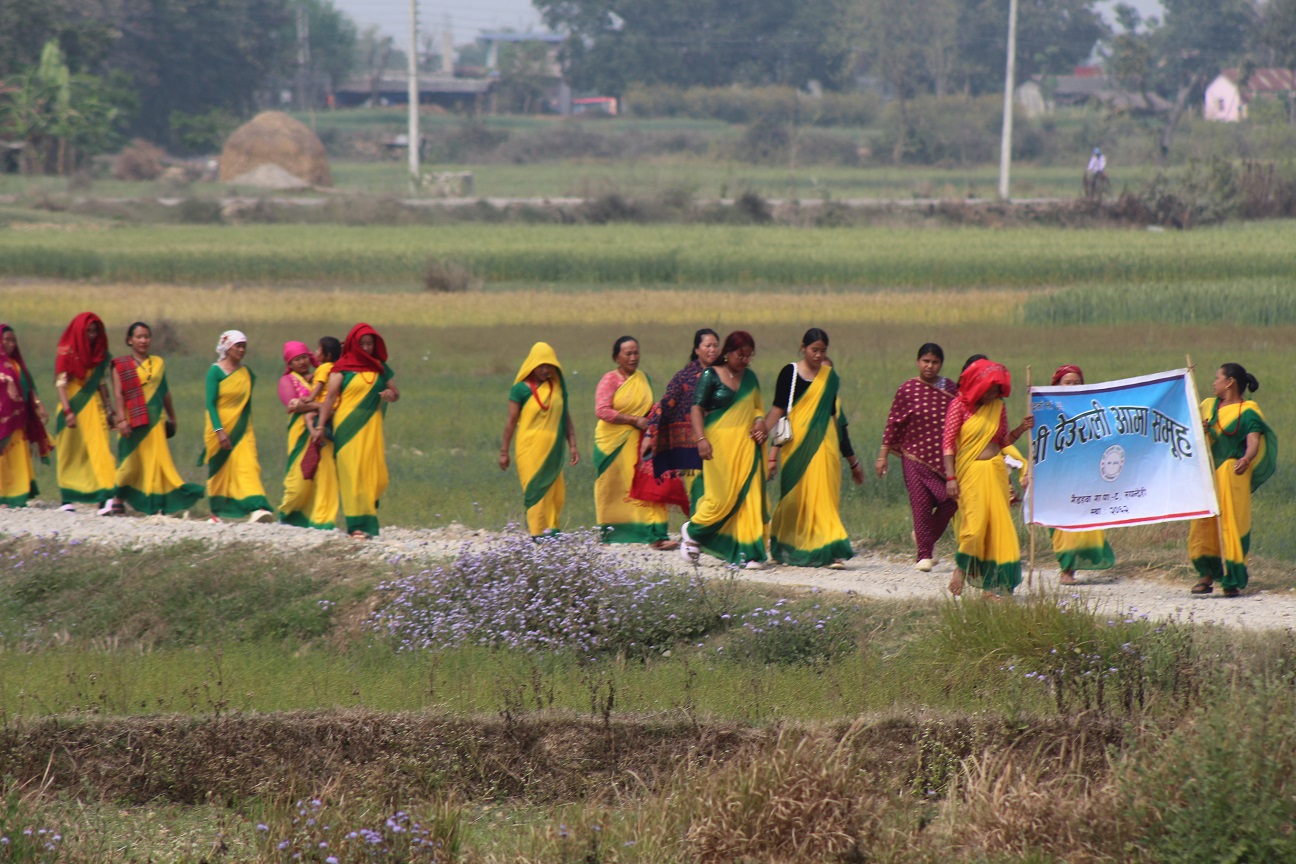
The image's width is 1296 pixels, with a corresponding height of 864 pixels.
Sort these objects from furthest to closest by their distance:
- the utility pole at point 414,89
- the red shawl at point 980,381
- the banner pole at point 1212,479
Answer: the utility pole at point 414,89 < the red shawl at point 980,381 < the banner pole at point 1212,479

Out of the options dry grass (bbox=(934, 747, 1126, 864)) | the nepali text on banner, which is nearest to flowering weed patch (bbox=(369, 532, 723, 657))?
the nepali text on banner

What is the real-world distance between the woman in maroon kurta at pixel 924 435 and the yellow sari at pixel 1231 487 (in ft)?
5.08

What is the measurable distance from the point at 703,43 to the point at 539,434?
86.8 m

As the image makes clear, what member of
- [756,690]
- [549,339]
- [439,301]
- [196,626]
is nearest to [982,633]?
[756,690]

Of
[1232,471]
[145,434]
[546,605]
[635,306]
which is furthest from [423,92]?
[1232,471]

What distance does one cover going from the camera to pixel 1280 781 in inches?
223

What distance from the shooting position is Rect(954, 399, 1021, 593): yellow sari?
9.27 m

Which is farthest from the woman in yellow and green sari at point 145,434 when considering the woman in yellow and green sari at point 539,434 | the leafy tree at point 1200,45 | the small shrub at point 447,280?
the leafy tree at point 1200,45

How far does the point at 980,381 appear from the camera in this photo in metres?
9.32

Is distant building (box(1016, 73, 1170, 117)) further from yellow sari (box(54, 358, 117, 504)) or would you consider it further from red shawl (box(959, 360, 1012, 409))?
red shawl (box(959, 360, 1012, 409))

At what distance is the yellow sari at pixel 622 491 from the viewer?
1136 centimetres

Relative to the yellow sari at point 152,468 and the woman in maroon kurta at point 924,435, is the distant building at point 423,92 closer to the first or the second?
the yellow sari at point 152,468

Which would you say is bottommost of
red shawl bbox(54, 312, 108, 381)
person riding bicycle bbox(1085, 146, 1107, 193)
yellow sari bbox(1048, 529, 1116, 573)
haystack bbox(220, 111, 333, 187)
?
yellow sari bbox(1048, 529, 1116, 573)

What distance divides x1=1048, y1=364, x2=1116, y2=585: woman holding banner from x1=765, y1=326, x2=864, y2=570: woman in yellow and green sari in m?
1.41
